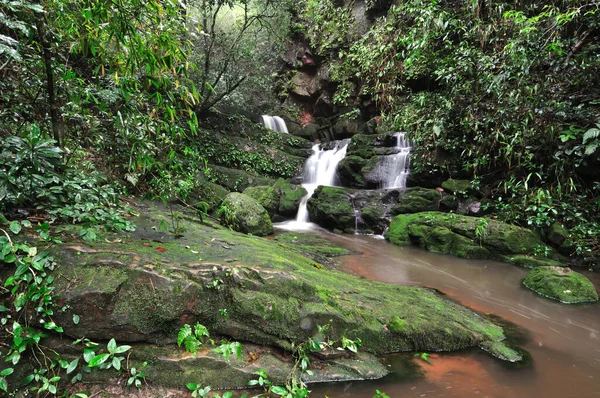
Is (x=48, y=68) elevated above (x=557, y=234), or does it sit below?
above

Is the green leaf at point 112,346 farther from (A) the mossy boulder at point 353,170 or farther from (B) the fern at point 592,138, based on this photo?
(A) the mossy boulder at point 353,170

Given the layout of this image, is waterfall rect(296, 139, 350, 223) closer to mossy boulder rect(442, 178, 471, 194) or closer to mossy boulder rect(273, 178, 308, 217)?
mossy boulder rect(273, 178, 308, 217)

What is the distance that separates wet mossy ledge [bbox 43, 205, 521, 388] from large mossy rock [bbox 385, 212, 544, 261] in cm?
368

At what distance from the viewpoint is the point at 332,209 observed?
944 cm

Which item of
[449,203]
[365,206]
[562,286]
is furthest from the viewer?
[365,206]

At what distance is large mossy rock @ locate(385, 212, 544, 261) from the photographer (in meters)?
6.62

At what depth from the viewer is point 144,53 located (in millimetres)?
1975

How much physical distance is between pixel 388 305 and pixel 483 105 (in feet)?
22.9

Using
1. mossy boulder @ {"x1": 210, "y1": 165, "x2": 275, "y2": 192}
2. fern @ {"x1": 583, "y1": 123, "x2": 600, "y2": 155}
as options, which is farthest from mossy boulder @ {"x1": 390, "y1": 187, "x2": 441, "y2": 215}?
mossy boulder @ {"x1": 210, "y1": 165, "x2": 275, "y2": 192}

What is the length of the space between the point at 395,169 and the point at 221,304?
930cm

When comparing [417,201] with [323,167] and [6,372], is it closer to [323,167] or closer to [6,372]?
[323,167]

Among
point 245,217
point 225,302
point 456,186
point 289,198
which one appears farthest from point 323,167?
point 225,302

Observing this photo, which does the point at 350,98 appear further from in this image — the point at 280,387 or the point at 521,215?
the point at 280,387

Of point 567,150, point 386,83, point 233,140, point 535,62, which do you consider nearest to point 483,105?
point 535,62
